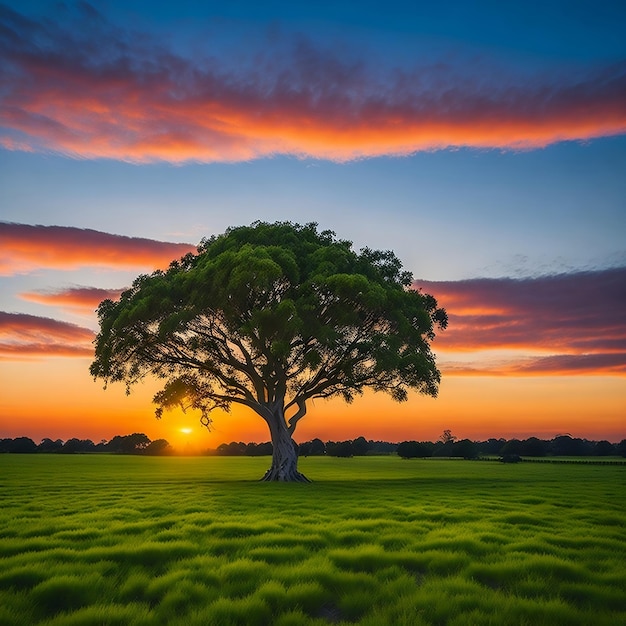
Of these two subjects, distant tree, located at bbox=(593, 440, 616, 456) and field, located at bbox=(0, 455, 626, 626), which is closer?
field, located at bbox=(0, 455, 626, 626)

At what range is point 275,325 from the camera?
36.2 meters

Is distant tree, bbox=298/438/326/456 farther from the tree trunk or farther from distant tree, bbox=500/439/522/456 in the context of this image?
the tree trunk

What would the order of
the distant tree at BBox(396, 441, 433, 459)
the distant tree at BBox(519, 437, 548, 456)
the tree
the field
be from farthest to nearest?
the distant tree at BBox(396, 441, 433, 459), the distant tree at BBox(519, 437, 548, 456), the tree, the field

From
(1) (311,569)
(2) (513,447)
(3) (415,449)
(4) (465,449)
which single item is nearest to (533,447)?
(2) (513,447)

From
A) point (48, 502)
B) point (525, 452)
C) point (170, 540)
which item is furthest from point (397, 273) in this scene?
point (525, 452)

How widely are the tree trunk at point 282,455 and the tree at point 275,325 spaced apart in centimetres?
8

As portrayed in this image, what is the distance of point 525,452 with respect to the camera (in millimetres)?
119625

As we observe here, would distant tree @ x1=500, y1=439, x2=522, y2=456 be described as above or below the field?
above

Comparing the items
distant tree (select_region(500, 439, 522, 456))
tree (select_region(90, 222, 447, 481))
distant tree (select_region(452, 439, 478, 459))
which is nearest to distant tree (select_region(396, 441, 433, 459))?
distant tree (select_region(452, 439, 478, 459))

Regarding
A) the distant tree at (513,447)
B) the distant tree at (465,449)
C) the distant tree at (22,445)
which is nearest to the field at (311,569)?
the distant tree at (465,449)

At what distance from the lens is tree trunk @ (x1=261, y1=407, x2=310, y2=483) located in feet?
134

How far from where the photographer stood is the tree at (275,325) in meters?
35.9

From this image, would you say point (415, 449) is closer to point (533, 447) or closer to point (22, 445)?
point (533, 447)

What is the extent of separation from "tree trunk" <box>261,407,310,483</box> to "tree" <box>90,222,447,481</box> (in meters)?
0.08
